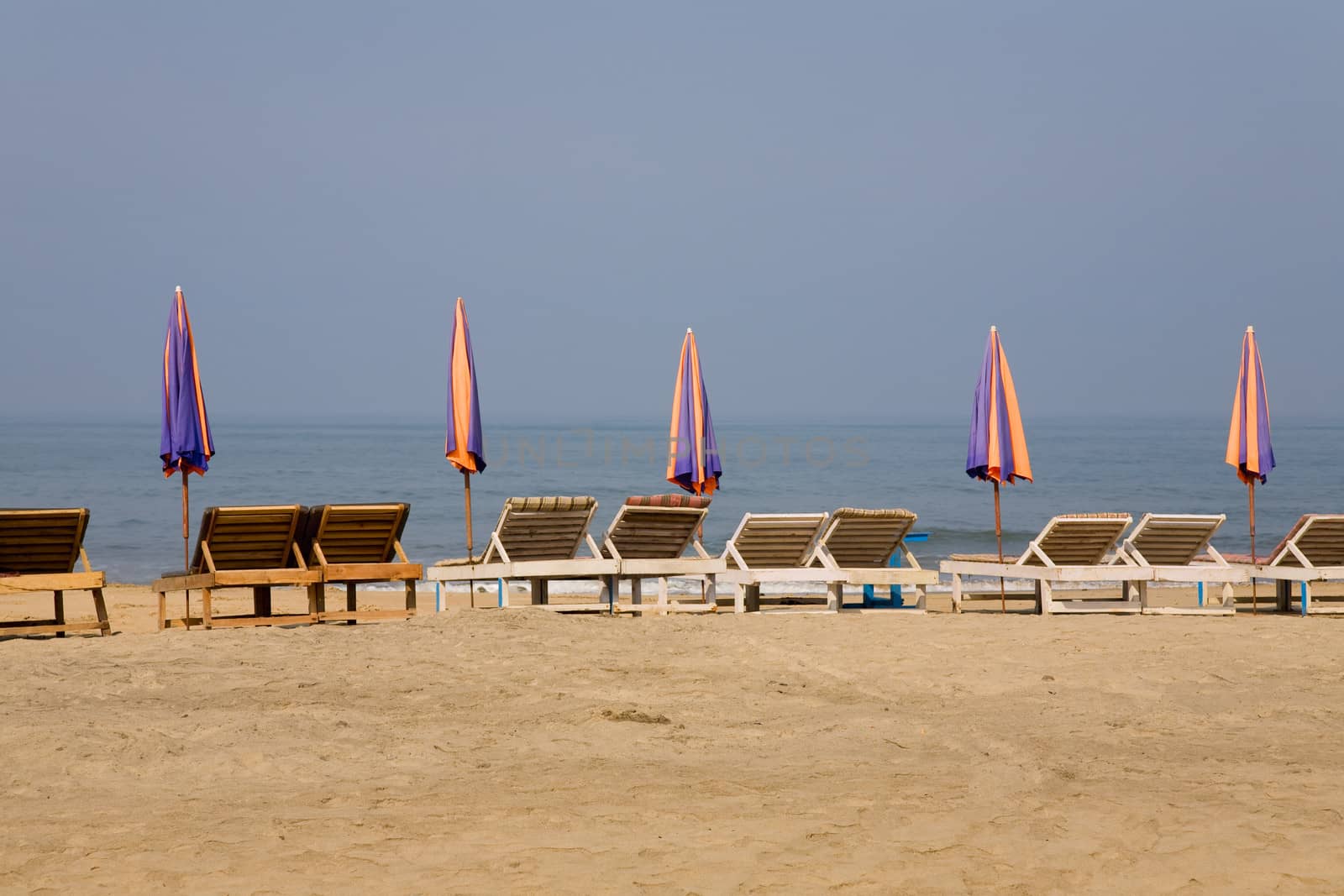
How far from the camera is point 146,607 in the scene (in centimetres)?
1220

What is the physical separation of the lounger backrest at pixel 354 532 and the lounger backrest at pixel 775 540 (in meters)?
2.28

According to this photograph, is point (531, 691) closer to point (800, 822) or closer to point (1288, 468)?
point (800, 822)

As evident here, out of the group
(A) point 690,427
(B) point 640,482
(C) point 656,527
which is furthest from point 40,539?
(B) point 640,482

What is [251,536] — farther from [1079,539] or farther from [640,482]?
[640,482]

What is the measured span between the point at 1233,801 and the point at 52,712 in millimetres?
4399

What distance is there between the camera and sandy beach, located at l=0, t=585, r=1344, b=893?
3629 millimetres

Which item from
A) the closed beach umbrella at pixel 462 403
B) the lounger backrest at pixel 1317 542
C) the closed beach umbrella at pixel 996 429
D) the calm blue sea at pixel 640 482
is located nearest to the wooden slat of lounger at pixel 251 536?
the closed beach umbrella at pixel 462 403

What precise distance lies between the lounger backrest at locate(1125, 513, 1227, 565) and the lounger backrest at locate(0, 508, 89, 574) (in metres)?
6.77

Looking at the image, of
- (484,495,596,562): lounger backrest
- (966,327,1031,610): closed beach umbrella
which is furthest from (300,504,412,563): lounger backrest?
(966,327,1031,610): closed beach umbrella

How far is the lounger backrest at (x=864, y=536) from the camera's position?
30.8ft

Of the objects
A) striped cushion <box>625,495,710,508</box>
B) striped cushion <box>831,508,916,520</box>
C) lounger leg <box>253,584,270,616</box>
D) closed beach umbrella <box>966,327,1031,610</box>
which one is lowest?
lounger leg <box>253,584,270,616</box>

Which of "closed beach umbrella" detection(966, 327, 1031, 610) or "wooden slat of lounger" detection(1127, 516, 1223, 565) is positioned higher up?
"closed beach umbrella" detection(966, 327, 1031, 610)

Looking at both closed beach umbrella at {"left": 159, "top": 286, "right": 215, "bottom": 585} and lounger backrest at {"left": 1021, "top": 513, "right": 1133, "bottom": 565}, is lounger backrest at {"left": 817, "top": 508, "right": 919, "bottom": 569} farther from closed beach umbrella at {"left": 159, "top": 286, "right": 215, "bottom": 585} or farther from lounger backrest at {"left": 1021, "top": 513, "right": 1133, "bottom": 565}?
closed beach umbrella at {"left": 159, "top": 286, "right": 215, "bottom": 585}

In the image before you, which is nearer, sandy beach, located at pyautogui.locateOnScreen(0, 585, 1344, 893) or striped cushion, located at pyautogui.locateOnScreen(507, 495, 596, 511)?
sandy beach, located at pyautogui.locateOnScreen(0, 585, 1344, 893)
